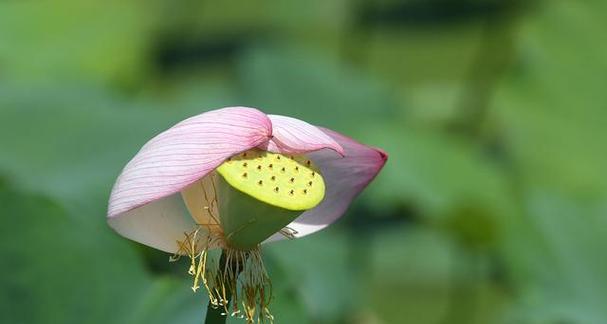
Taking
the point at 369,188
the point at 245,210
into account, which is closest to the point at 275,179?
the point at 245,210

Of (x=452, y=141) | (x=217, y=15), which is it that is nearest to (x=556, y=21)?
(x=452, y=141)

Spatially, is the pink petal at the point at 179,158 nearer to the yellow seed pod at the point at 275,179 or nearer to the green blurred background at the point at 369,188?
the yellow seed pod at the point at 275,179

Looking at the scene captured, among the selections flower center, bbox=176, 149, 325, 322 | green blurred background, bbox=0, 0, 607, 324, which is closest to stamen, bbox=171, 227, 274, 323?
flower center, bbox=176, 149, 325, 322

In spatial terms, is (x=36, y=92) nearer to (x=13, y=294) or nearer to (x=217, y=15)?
(x=13, y=294)

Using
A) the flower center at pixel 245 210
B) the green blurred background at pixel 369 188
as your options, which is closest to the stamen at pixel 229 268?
the flower center at pixel 245 210

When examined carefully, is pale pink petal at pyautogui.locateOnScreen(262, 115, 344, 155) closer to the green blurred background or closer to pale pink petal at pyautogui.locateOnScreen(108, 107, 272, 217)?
pale pink petal at pyautogui.locateOnScreen(108, 107, 272, 217)
